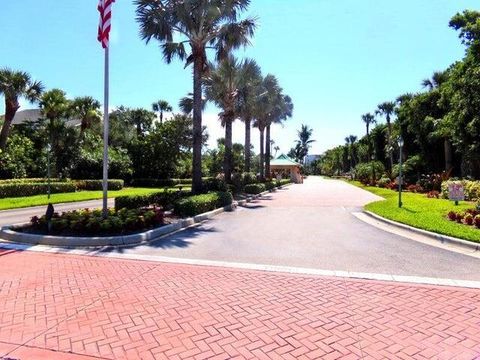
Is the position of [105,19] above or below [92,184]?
above

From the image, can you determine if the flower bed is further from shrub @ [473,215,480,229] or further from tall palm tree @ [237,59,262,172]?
tall palm tree @ [237,59,262,172]

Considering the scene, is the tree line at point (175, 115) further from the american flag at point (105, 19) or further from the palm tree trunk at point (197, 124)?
the american flag at point (105, 19)

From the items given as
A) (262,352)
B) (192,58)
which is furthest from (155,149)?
(262,352)

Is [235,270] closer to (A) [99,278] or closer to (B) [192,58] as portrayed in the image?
(A) [99,278]

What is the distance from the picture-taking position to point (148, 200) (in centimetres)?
1514

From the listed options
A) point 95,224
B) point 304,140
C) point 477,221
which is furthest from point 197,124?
point 304,140

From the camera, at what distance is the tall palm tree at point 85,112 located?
1337 inches

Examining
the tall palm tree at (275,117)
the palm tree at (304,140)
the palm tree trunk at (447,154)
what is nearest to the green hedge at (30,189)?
the tall palm tree at (275,117)

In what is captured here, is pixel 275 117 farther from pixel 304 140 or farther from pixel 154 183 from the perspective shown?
pixel 304 140

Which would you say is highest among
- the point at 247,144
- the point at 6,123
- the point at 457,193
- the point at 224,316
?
the point at 6,123

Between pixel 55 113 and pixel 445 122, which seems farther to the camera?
pixel 55 113

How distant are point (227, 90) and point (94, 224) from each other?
704 inches

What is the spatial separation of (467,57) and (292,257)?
66.3ft

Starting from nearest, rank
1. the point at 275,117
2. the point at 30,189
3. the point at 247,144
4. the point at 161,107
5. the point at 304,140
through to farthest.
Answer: the point at 30,189 < the point at 247,144 < the point at 275,117 < the point at 161,107 < the point at 304,140
